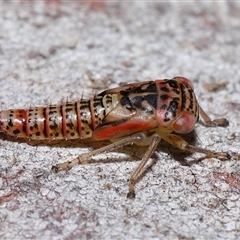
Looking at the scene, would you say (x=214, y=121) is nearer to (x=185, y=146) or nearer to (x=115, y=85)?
(x=185, y=146)

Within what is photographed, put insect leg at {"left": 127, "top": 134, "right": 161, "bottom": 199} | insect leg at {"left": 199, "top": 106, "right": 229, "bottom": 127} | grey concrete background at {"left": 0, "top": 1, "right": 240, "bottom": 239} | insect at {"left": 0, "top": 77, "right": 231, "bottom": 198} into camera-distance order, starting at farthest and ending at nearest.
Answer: insect leg at {"left": 199, "top": 106, "right": 229, "bottom": 127} → insect at {"left": 0, "top": 77, "right": 231, "bottom": 198} → insect leg at {"left": 127, "top": 134, "right": 161, "bottom": 199} → grey concrete background at {"left": 0, "top": 1, "right": 240, "bottom": 239}

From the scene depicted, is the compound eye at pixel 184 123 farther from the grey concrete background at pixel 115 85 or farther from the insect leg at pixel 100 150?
the grey concrete background at pixel 115 85

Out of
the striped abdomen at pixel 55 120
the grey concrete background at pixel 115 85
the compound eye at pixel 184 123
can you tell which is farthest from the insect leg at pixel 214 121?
the striped abdomen at pixel 55 120

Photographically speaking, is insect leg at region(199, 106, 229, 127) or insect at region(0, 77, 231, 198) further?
insect leg at region(199, 106, 229, 127)

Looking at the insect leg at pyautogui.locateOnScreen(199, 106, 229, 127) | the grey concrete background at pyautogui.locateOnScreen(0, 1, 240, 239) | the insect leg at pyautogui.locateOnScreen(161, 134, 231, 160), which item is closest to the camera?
the grey concrete background at pyautogui.locateOnScreen(0, 1, 240, 239)

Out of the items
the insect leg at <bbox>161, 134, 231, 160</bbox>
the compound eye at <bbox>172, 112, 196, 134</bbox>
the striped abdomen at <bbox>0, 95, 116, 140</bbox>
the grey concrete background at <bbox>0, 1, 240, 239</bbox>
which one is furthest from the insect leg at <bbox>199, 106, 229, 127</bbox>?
the striped abdomen at <bbox>0, 95, 116, 140</bbox>

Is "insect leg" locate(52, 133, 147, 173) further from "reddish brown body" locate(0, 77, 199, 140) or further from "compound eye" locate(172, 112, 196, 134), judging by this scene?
"compound eye" locate(172, 112, 196, 134)

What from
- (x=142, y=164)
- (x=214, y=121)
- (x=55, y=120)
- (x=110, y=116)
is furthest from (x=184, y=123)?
(x=55, y=120)
